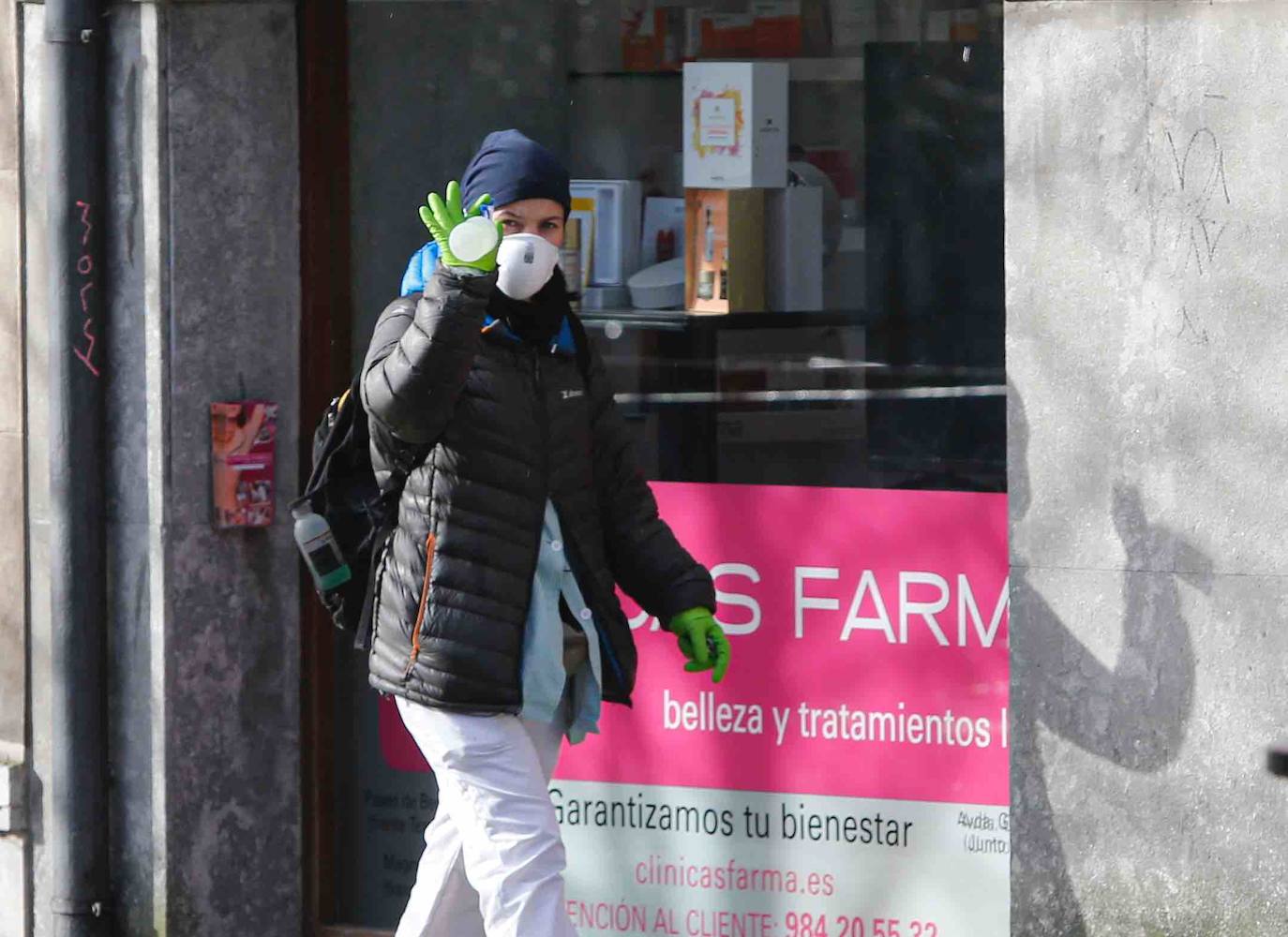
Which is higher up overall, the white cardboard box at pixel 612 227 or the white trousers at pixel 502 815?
the white cardboard box at pixel 612 227

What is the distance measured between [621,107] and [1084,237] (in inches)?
57.1

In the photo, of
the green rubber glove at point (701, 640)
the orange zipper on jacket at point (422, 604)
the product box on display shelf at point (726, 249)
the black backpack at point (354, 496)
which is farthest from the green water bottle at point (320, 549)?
the product box on display shelf at point (726, 249)

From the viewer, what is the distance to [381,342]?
4.61 metres

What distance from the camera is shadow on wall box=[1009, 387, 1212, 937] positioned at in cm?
499

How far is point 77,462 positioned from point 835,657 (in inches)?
78.2

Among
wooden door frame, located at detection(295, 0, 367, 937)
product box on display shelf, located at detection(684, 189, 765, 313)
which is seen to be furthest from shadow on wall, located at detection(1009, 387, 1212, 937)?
wooden door frame, located at detection(295, 0, 367, 937)

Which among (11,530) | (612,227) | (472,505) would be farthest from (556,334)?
(11,530)

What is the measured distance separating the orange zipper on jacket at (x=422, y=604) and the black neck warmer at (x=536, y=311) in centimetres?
45

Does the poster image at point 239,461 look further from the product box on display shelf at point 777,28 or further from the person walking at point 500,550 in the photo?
the product box on display shelf at point 777,28

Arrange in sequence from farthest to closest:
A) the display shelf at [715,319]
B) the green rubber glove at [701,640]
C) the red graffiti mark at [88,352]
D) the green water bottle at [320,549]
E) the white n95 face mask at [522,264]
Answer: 1. the red graffiti mark at [88,352]
2. the display shelf at [715,319]
3. the green rubber glove at [701,640]
4. the green water bottle at [320,549]
5. the white n95 face mask at [522,264]

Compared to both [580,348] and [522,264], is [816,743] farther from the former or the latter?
[522,264]

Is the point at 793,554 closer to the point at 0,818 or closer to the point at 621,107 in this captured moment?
the point at 621,107

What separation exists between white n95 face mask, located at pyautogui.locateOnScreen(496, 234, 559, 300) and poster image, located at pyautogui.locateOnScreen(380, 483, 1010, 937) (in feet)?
4.52

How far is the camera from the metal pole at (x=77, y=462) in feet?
19.3
